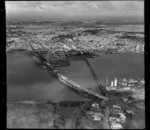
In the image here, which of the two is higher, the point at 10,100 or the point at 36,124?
the point at 10,100

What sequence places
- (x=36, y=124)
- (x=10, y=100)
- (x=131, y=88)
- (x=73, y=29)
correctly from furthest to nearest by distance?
(x=73, y=29) → (x=131, y=88) → (x=10, y=100) → (x=36, y=124)

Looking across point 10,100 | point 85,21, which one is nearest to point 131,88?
point 85,21

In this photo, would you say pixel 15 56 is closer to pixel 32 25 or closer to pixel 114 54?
pixel 32 25
